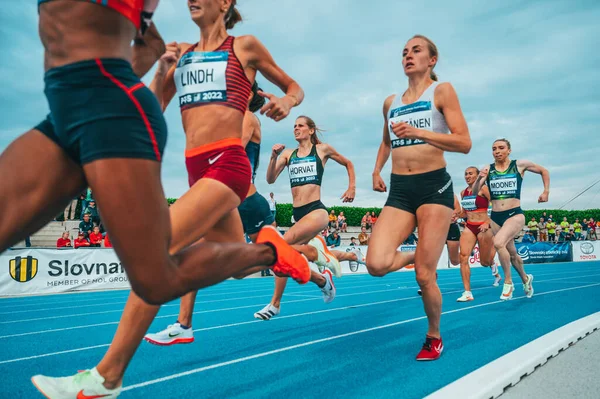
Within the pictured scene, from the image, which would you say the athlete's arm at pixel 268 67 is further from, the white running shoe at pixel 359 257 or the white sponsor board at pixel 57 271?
the white sponsor board at pixel 57 271

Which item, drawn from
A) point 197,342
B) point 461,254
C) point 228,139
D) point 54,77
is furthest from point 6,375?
point 461,254

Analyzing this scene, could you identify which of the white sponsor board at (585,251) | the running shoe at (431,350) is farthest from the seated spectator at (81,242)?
the white sponsor board at (585,251)

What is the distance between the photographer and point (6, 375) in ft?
11.6

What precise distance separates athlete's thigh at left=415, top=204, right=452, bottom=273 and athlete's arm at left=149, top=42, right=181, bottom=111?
233cm

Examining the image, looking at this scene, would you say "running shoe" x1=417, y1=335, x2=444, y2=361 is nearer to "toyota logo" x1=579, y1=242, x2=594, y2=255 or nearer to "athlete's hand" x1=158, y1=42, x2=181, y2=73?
"athlete's hand" x1=158, y1=42, x2=181, y2=73

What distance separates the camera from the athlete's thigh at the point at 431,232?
390cm

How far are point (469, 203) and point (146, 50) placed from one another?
29.1 ft

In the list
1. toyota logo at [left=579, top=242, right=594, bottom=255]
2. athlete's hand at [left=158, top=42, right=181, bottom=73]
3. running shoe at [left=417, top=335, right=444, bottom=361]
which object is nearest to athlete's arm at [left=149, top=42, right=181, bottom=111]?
athlete's hand at [left=158, top=42, right=181, bottom=73]

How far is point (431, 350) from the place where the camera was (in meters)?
3.78

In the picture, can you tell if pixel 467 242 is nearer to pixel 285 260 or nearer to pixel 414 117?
pixel 414 117

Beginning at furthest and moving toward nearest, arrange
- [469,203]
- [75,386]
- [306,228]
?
[469,203] → [306,228] → [75,386]

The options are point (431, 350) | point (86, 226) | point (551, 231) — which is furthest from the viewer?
point (551, 231)

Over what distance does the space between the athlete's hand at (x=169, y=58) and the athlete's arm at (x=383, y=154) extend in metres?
2.39

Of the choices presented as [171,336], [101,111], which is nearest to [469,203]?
[171,336]
